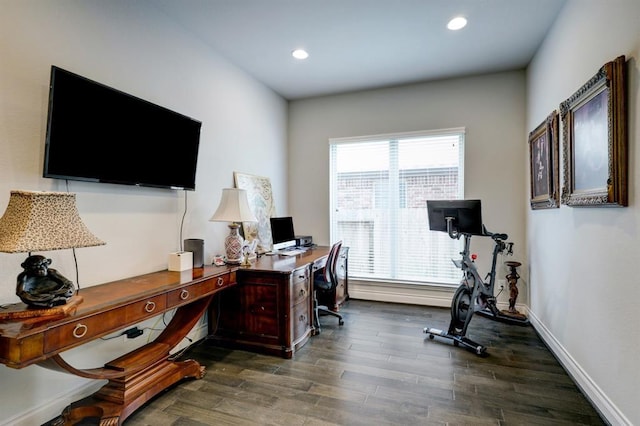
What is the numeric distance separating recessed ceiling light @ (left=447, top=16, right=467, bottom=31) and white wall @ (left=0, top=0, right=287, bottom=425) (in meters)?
2.27

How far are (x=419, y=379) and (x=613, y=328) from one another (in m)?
1.26

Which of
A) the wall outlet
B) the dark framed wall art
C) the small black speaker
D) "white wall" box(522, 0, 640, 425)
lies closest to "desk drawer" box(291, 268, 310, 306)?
the small black speaker

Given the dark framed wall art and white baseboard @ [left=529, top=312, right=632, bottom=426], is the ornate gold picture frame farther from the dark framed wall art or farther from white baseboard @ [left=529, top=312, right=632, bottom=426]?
white baseboard @ [left=529, top=312, right=632, bottom=426]

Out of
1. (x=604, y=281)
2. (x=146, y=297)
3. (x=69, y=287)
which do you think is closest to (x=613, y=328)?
(x=604, y=281)

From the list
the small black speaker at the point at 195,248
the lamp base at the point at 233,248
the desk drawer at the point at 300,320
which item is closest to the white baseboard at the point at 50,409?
the small black speaker at the point at 195,248

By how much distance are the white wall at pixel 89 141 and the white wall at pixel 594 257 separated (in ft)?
10.2

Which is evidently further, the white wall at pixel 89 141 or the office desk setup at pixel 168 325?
the white wall at pixel 89 141

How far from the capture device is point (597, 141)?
207 centimetres

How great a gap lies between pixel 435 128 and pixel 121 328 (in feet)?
12.9

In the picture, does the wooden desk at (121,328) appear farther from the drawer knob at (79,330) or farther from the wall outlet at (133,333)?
the wall outlet at (133,333)

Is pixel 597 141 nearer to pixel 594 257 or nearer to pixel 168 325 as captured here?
pixel 594 257

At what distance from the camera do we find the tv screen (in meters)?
1.91

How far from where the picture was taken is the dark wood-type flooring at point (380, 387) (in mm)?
2025

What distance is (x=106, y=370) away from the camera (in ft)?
6.47
